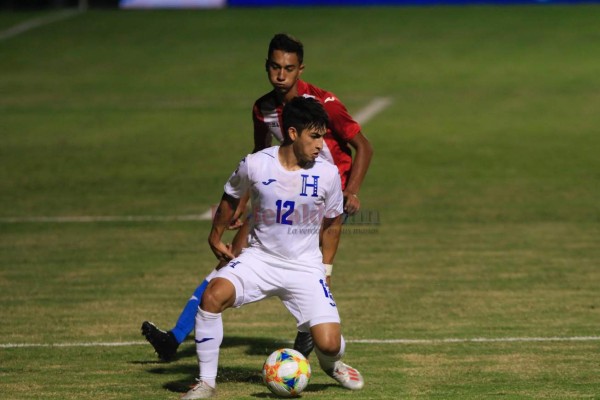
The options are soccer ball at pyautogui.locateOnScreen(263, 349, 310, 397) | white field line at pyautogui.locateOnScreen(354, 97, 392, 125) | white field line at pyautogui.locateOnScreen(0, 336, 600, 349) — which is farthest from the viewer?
white field line at pyautogui.locateOnScreen(354, 97, 392, 125)

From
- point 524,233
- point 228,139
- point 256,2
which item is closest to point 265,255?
point 524,233

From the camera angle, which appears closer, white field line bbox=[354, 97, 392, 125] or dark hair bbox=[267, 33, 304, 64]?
dark hair bbox=[267, 33, 304, 64]

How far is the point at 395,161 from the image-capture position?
73.4 feet

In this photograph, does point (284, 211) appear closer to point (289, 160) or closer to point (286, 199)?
point (286, 199)

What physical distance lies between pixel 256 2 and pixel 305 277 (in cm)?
3349

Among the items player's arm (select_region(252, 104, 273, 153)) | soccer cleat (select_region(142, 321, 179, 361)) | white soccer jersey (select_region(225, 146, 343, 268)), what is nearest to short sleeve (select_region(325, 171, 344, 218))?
white soccer jersey (select_region(225, 146, 343, 268))

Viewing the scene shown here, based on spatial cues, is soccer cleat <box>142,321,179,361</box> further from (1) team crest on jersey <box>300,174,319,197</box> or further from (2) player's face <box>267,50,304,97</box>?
(2) player's face <box>267,50,304,97</box>

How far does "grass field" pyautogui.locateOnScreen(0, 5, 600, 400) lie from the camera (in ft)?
31.1

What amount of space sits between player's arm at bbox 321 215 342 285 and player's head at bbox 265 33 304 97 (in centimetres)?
107

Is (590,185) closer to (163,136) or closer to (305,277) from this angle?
(163,136)

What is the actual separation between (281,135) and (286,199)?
1.24m

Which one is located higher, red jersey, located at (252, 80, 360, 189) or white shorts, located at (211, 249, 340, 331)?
red jersey, located at (252, 80, 360, 189)

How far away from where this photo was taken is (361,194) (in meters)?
19.4

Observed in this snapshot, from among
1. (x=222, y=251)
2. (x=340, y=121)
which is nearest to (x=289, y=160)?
(x=222, y=251)
